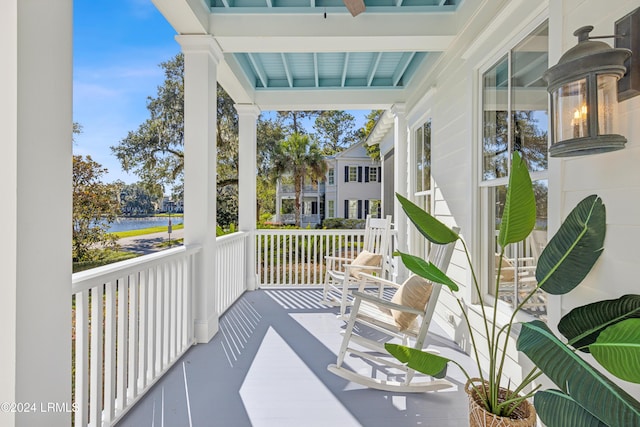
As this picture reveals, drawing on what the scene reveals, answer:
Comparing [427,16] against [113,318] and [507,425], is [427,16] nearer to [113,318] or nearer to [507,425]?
[507,425]

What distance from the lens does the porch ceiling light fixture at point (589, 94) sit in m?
1.20

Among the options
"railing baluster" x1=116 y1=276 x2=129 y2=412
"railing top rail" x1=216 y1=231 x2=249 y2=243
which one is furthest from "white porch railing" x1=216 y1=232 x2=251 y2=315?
"railing baluster" x1=116 y1=276 x2=129 y2=412

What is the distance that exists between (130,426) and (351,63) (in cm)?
418

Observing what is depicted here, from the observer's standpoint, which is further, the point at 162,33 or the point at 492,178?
the point at 162,33

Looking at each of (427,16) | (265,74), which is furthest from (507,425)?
(265,74)

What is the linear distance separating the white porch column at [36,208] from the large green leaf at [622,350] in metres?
1.87

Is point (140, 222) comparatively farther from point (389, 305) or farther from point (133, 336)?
point (389, 305)

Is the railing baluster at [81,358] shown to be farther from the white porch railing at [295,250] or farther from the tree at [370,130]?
the tree at [370,130]

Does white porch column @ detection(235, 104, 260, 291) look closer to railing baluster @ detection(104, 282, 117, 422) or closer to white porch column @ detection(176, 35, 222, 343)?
white porch column @ detection(176, 35, 222, 343)

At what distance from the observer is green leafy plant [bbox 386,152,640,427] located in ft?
3.13

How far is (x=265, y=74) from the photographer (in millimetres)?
4512

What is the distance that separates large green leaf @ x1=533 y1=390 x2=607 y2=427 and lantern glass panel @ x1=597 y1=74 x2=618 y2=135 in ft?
3.20

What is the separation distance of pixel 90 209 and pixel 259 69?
8.44 ft

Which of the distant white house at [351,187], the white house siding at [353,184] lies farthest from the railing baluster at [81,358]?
the white house siding at [353,184]
